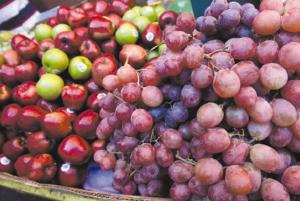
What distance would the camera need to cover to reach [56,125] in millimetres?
1646

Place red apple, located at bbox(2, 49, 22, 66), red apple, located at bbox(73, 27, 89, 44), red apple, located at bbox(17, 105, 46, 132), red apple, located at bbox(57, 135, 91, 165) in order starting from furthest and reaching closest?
1. red apple, located at bbox(2, 49, 22, 66)
2. red apple, located at bbox(73, 27, 89, 44)
3. red apple, located at bbox(17, 105, 46, 132)
4. red apple, located at bbox(57, 135, 91, 165)

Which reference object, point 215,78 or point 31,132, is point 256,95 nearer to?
point 215,78

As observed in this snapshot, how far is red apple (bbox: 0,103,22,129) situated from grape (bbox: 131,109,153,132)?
789mm

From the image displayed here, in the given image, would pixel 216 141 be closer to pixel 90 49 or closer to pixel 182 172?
pixel 182 172

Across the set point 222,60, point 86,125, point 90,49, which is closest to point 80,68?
point 90,49

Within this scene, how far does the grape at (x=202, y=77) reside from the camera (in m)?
1.11

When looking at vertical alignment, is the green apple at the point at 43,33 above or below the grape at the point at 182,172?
above

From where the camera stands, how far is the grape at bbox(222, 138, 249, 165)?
109cm

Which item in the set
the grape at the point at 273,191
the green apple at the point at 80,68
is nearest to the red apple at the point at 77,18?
the green apple at the point at 80,68

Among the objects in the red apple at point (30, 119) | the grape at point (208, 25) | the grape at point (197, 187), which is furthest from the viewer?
the red apple at point (30, 119)

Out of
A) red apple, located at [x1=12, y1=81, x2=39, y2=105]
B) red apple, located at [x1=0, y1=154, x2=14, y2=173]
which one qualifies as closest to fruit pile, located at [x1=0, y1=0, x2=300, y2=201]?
red apple, located at [x1=0, y1=154, x2=14, y2=173]

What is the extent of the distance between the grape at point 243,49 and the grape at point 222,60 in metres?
0.02

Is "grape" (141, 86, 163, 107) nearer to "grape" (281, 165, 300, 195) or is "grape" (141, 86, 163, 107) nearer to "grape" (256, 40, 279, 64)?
"grape" (256, 40, 279, 64)

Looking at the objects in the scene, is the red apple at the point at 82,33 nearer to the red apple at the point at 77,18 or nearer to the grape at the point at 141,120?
the red apple at the point at 77,18
